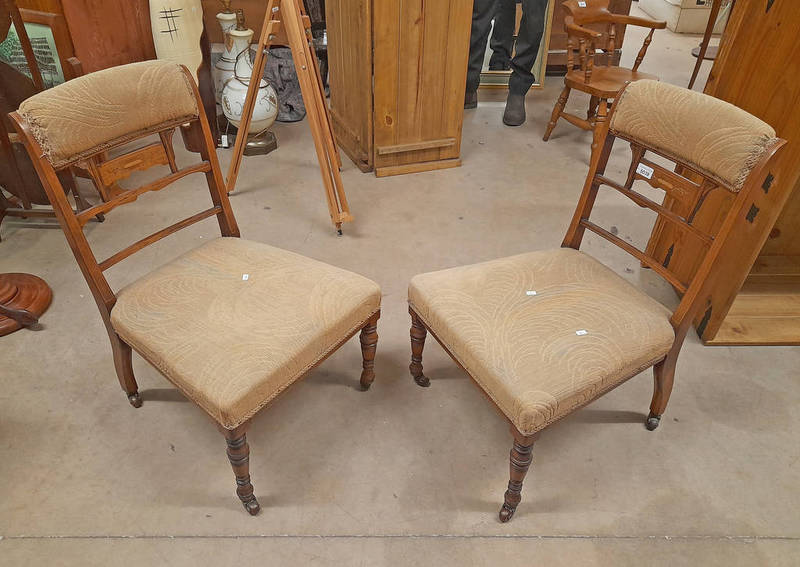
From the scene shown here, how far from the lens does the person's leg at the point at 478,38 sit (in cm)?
338

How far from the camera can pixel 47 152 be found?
4.30 feet

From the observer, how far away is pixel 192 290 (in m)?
1.53

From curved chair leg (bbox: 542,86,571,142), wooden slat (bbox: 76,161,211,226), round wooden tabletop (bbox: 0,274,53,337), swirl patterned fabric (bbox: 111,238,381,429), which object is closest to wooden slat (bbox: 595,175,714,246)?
swirl patterned fabric (bbox: 111,238,381,429)

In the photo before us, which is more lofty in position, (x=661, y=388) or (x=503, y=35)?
(x=503, y=35)

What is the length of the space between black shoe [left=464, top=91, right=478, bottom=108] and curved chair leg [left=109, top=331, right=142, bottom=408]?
2.70 m

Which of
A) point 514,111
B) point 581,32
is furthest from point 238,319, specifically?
point 514,111

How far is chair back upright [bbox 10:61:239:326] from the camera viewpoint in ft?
4.29

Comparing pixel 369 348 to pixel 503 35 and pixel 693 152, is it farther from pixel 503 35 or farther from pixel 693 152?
pixel 503 35

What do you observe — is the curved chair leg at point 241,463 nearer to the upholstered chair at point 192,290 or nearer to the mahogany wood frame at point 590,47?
the upholstered chair at point 192,290

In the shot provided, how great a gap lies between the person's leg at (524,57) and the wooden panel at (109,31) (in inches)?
79.4

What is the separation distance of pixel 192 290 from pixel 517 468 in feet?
3.01

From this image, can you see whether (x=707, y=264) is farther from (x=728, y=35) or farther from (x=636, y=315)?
(x=728, y=35)

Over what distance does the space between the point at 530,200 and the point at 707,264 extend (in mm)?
1511

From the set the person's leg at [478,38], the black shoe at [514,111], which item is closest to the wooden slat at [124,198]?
the person's leg at [478,38]
